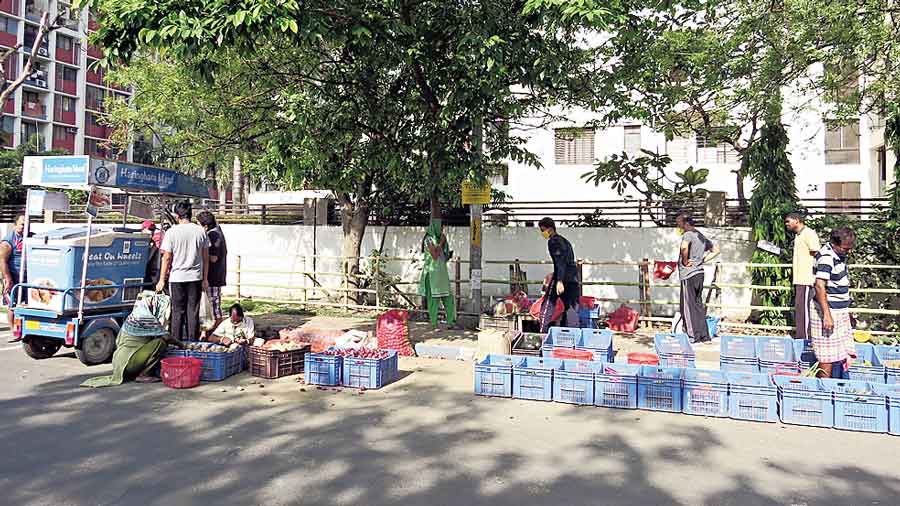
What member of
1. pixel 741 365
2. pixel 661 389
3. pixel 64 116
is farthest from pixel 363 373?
pixel 64 116

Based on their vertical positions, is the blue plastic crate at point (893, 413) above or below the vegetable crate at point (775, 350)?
below

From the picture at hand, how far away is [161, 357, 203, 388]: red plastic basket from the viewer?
23.1ft

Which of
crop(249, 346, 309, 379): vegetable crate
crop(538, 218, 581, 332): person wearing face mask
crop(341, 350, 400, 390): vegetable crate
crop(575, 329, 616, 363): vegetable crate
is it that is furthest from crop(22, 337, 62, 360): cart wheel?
crop(575, 329, 616, 363): vegetable crate

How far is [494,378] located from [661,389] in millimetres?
1747

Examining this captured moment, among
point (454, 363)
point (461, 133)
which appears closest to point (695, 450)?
point (454, 363)

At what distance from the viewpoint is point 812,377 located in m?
6.42

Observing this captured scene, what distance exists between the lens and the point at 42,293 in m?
7.85

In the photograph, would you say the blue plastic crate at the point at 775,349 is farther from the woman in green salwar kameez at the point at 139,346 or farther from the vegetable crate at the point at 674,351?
the woman in green salwar kameez at the point at 139,346

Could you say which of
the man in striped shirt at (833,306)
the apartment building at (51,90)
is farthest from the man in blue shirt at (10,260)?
the apartment building at (51,90)

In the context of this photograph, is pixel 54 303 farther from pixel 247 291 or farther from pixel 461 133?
pixel 247 291

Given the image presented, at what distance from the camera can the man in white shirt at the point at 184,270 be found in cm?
795

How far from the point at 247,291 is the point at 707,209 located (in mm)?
10945

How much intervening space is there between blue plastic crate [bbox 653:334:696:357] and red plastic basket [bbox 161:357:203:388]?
5389 millimetres

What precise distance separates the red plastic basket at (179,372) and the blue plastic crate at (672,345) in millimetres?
5389
